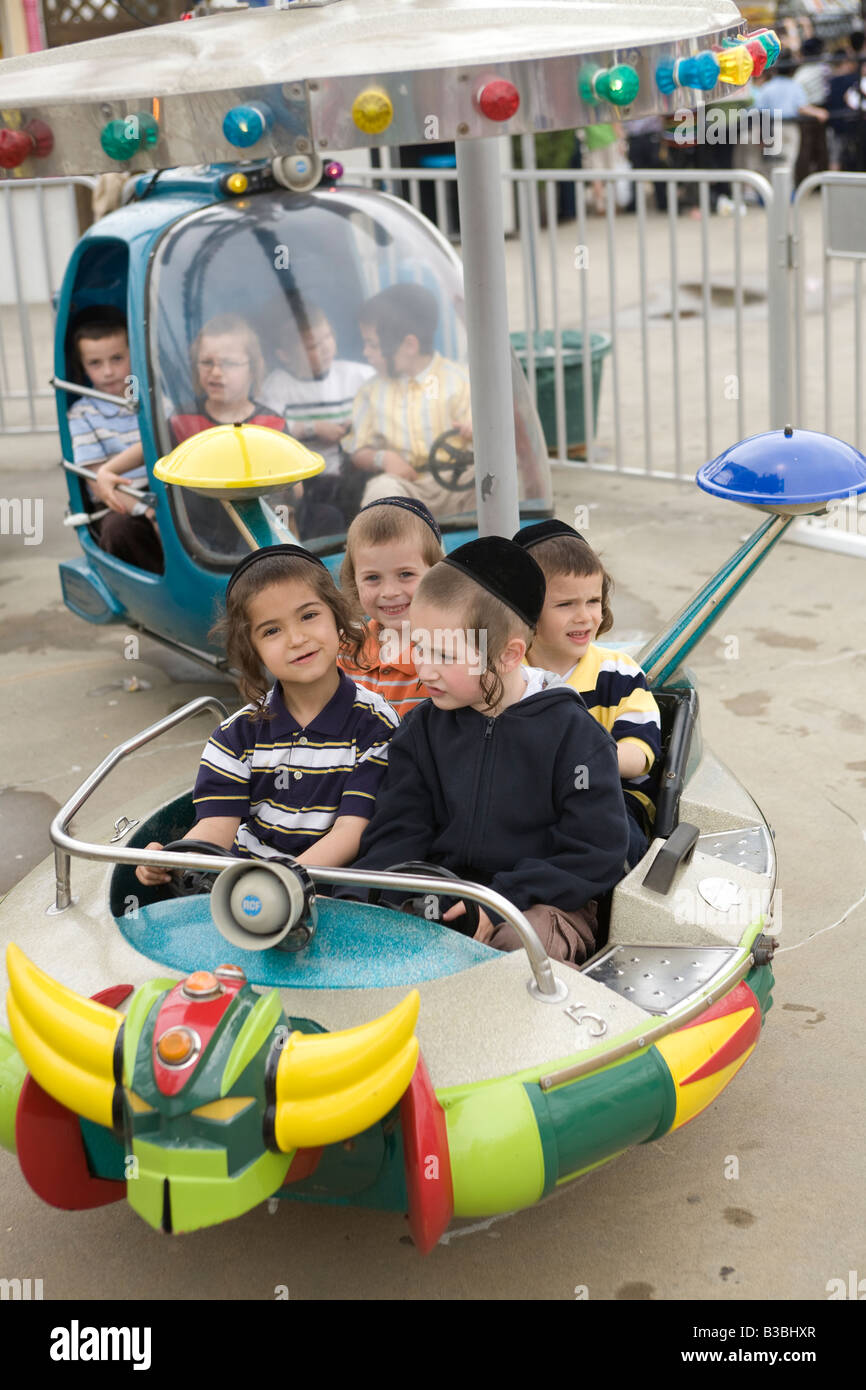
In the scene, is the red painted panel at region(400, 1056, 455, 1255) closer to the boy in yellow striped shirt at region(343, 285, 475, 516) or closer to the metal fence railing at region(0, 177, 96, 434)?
the boy in yellow striped shirt at region(343, 285, 475, 516)

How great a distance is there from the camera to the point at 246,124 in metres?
2.23

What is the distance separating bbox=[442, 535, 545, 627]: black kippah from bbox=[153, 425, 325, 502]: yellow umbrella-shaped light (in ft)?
2.20

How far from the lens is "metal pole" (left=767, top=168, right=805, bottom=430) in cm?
568

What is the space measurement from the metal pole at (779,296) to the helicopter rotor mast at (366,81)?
3239 millimetres

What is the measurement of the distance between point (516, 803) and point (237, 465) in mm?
1008

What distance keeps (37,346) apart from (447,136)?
29.0 ft

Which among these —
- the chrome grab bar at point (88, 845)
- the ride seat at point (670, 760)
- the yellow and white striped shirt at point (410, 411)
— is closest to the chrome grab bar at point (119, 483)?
the yellow and white striped shirt at point (410, 411)

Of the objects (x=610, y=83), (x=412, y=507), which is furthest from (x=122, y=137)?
(x=412, y=507)

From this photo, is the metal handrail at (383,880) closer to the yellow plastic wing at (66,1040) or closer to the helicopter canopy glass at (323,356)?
the yellow plastic wing at (66,1040)

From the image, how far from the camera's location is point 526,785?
8.31ft

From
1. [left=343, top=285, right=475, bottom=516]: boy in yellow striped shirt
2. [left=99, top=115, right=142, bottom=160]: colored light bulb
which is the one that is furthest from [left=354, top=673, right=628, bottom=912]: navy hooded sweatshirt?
[left=343, top=285, right=475, bottom=516]: boy in yellow striped shirt

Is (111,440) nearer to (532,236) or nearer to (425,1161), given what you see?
(532,236)

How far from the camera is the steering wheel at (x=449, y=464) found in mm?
4691
